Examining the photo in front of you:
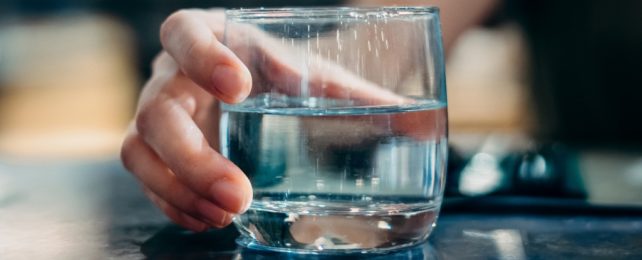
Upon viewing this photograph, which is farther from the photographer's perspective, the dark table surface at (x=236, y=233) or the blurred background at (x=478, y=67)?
the blurred background at (x=478, y=67)

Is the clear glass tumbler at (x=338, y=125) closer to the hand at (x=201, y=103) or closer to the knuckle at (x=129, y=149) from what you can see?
the hand at (x=201, y=103)

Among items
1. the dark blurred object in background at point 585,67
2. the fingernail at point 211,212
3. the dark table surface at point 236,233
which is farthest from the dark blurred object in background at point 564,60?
the fingernail at point 211,212

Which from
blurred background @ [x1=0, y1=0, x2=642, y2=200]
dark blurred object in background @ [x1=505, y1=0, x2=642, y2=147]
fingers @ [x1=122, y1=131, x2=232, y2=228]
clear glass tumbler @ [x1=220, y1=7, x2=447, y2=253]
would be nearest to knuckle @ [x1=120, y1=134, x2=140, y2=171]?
fingers @ [x1=122, y1=131, x2=232, y2=228]

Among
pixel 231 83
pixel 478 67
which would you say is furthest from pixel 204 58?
pixel 478 67

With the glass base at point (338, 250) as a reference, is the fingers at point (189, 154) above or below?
above

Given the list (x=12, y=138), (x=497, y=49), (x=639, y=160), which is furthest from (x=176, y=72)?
(x=12, y=138)

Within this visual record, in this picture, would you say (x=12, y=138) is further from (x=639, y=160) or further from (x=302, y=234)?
(x=302, y=234)
